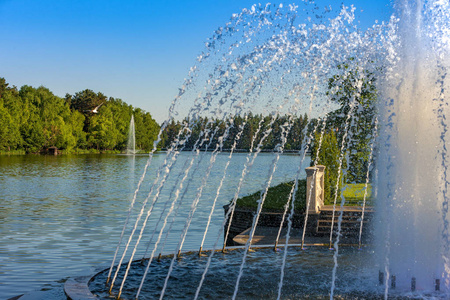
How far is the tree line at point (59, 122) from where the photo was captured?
3349 inches

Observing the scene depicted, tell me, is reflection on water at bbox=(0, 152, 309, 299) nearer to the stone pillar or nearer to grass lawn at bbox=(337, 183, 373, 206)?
the stone pillar

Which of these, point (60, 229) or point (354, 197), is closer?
point (60, 229)

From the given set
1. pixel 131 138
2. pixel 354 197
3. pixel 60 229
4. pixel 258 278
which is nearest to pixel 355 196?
pixel 354 197

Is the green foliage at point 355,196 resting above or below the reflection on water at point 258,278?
above

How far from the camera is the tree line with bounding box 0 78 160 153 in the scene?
85.1 m

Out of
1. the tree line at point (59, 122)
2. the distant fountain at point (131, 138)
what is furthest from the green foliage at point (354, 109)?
the distant fountain at point (131, 138)

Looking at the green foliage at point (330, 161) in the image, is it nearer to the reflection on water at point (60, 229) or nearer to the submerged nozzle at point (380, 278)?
the reflection on water at point (60, 229)

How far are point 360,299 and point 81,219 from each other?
42.1ft

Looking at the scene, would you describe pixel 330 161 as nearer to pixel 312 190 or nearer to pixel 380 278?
pixel 312 190

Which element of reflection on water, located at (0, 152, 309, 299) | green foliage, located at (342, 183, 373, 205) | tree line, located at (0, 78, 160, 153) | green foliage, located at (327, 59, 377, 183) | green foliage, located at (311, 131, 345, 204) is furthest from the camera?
tree line, located at (0, 78, 160, 153)

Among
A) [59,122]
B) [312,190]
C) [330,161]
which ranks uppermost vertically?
[59,122]

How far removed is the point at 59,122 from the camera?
93.1 m

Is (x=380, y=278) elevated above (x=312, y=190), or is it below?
below

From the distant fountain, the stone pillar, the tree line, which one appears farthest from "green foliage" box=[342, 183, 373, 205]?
the distant fountain
